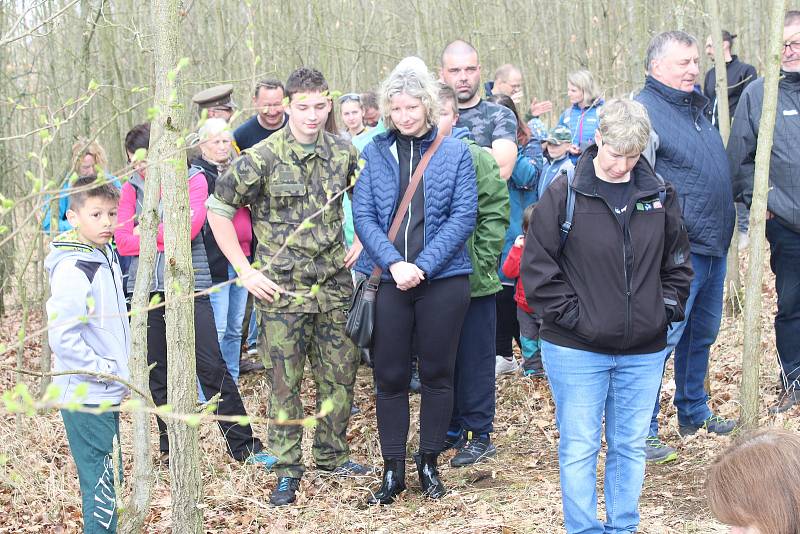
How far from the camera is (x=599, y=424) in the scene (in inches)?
158

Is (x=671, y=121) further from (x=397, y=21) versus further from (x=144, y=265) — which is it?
(x=397, y=21)

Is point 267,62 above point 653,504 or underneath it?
above

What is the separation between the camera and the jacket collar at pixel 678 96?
500 centimetres

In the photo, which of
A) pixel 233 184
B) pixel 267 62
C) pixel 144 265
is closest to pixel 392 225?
pixel 233 184

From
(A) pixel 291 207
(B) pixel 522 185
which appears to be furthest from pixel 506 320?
(A) pixel 291 207

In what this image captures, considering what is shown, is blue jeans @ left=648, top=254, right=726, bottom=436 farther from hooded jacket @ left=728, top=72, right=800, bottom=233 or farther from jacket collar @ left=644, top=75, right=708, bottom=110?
jacket collar @ left=644, top=75, right=708, bottom=110

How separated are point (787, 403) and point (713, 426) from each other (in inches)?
22.7

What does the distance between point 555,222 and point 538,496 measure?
170 cm

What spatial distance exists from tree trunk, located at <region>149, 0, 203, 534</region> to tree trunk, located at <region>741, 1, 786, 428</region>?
3003mm

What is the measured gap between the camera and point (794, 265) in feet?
18.9

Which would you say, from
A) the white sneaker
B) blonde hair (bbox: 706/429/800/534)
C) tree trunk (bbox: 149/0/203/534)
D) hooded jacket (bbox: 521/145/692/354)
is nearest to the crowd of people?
hooded jacket (bbox: 521/145/692/354)

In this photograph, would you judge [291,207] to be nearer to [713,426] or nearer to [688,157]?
[688,157]

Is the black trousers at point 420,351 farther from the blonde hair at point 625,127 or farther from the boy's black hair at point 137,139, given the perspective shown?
the boy's black hair at point 137,139

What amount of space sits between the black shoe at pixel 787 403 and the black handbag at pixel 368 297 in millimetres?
2780
